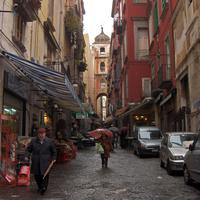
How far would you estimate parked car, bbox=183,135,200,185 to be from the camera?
9.88 meters

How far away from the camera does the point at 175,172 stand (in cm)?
1375

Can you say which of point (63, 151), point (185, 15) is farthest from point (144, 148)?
point (185, 15)

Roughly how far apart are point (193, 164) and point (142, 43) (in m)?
30.4

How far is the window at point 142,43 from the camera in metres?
39.4

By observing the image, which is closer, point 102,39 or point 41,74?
point 41,74

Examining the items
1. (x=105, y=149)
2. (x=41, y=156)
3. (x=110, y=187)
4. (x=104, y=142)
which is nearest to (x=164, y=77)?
(x=104, y=142)

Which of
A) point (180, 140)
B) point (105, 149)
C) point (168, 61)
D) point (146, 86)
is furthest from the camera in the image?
point (146, 86)

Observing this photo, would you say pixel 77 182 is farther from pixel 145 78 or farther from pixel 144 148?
pixel 145 78

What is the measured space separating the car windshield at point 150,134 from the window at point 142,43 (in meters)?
16.7

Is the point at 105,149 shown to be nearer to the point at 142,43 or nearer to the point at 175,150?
the point at 175,150

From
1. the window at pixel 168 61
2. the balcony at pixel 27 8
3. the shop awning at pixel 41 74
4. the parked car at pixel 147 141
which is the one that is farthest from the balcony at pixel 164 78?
the shop awning at pixel 41 74

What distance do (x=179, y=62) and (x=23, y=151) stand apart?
13315mm

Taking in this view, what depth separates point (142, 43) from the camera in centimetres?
3981

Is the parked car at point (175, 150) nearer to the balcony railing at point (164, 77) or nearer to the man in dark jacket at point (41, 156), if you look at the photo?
the man in dark jacket at point (41, 156)
